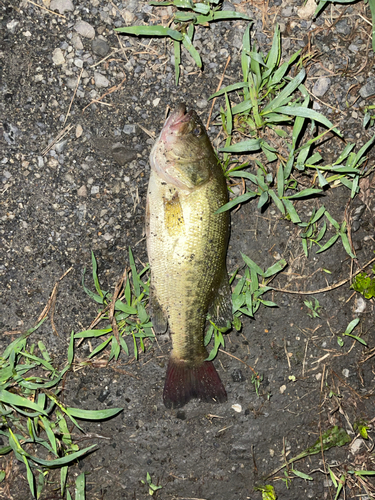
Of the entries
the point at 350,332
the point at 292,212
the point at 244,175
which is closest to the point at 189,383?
the point at 350,332

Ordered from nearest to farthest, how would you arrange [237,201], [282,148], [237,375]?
[237,201] → [282,148] → [237,375]

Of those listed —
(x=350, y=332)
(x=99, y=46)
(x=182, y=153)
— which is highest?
(x=99, y=46)

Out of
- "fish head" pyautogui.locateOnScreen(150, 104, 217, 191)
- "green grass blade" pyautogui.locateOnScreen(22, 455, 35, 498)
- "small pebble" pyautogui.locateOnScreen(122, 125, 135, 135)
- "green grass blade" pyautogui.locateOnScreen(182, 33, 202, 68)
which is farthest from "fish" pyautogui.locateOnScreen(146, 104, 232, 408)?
"green grass blade" pyautogui.locateOnScreen(22, 455, 35, 498)

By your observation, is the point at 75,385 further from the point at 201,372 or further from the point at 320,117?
the point at 320,117

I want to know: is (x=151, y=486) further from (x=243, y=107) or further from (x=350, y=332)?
(x=243, y=107)

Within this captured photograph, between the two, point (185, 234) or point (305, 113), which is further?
point (305, 113)

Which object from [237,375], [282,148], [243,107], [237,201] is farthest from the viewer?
[237,375]

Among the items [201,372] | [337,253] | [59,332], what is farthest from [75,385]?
[337,253]

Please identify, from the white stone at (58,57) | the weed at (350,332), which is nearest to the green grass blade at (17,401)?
the weed at (350,332)

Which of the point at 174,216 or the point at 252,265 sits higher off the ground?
the point at 174,216
